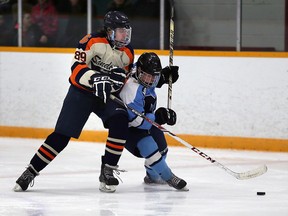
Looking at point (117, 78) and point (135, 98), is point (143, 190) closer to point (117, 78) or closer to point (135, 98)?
point (135, 98)

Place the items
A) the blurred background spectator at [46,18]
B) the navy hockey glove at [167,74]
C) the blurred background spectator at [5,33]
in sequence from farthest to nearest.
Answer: the blurred background spectator at [5,33] → the blurred background spectator at [46,18] → the navy hockey glove at [167,74]

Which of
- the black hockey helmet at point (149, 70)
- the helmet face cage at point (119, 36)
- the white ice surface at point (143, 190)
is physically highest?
the helmet face cage at point (119, 36)

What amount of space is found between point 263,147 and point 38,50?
2019 mm

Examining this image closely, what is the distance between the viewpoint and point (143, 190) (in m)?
5.19

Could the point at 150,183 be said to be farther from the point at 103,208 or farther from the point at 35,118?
the point at 35,118

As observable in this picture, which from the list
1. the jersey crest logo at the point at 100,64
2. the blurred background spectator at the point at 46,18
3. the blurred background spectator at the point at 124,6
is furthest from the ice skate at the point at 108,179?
the blurred background spectator at the point at 46,18

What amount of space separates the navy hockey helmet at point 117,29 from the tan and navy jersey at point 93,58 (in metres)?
0.06

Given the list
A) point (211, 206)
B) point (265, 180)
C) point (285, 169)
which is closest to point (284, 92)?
point (285, 169)

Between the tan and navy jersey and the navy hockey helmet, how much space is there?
0.06 meters

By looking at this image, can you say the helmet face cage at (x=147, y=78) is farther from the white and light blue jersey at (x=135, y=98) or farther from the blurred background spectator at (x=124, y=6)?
the blurred background spectator at (x=124, y=6)

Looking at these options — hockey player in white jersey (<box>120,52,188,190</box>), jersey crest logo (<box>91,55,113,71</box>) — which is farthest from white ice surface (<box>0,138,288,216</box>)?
jersey crest logo (<box>91,55,113,71</box>)

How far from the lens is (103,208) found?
458 cm

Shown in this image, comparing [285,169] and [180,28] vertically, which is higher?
[180,28]

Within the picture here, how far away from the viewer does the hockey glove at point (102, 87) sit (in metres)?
4.90
